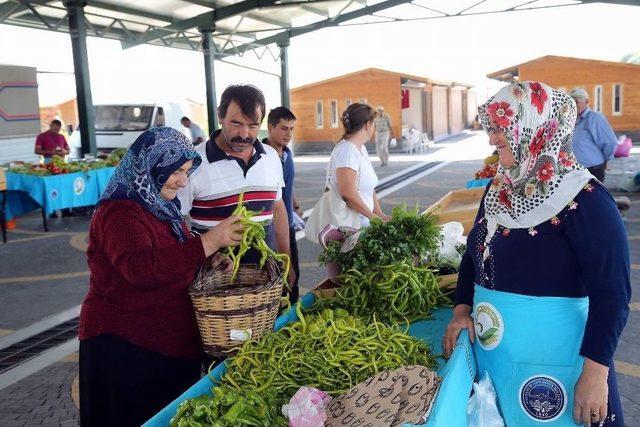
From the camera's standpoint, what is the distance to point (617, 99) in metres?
24.8

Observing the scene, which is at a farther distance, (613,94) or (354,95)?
(354,95)

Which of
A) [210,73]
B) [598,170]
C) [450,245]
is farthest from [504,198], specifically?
[210,73]

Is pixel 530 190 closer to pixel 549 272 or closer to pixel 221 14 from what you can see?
pixel 549 272

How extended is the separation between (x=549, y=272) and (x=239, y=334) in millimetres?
1118

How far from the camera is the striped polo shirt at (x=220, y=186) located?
10.7ft

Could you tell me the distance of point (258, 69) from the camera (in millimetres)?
21609

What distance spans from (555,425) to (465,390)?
350 millimetres

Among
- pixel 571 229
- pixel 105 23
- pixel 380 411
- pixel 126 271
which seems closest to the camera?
pixel 380 411

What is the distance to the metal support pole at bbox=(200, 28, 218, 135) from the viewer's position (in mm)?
16844

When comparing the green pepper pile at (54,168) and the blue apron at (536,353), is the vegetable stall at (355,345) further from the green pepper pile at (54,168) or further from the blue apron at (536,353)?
the green pepper pile at (54,168)

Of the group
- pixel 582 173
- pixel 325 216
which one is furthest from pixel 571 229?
pixel 325 216

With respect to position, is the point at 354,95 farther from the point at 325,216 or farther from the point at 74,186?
the point at 325,216

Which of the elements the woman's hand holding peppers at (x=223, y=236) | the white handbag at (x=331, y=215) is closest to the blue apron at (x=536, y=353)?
the woman's hand holding peppers at (x=223, y=236)

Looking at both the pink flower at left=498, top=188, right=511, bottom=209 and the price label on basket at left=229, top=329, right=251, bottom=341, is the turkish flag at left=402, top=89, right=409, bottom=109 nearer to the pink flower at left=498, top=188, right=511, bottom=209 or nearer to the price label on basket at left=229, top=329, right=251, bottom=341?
the pink flower at left=498, top=188, right=511, bottom=209
